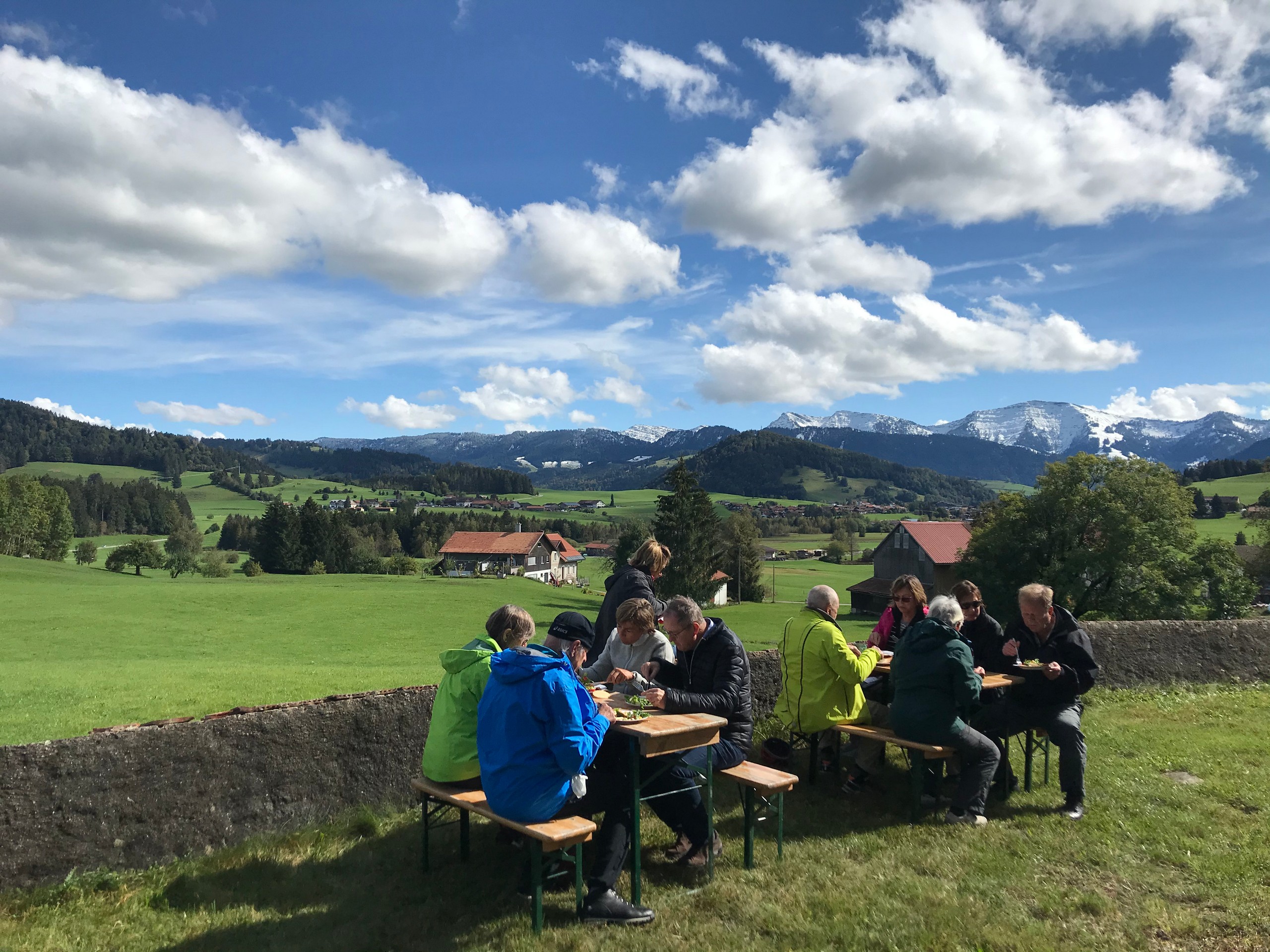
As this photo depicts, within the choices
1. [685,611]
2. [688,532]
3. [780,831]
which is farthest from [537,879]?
[688,532]

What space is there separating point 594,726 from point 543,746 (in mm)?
353

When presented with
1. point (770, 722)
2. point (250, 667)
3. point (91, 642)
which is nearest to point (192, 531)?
point (91, 642)

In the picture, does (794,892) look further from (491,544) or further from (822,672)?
(491,544)

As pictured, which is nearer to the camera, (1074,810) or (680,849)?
(680,849)

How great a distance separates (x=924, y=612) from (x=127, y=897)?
6.64 metres

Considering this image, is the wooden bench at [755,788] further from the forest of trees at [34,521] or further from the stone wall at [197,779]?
the forest of trees at [34,521]

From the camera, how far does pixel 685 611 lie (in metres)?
5.81

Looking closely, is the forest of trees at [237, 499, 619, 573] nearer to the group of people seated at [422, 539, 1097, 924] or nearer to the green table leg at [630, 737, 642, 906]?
the group of people seated at [422, 539, 1097, 924]

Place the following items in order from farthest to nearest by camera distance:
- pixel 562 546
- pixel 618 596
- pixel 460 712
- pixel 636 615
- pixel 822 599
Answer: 1. pixel 562 546
2. pixel 618 596
3. pixel 822 599
4. pixel 636 615
5. pixel 460 712

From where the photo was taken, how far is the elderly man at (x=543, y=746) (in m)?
4.51

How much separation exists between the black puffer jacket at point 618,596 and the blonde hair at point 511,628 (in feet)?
5.82

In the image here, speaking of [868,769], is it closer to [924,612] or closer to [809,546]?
[924,612]

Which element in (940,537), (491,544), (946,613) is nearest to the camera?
(946,613)

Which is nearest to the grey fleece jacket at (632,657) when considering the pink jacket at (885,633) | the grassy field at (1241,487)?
the pink jacket at (885,633)
